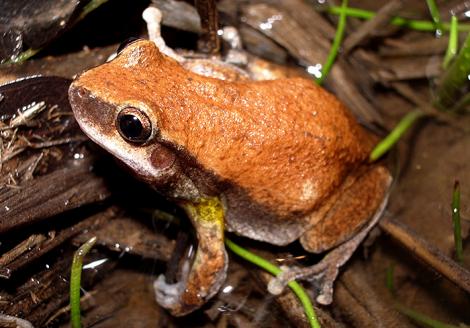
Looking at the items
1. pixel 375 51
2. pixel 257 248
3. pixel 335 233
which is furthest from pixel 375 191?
pixel 375 51

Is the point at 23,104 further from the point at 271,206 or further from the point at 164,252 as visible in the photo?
the point at 271,206

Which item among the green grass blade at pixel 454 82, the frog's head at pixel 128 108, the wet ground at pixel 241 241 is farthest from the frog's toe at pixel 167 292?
the green grass blade at pixel 454 82

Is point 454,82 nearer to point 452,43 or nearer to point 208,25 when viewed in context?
point 452,43

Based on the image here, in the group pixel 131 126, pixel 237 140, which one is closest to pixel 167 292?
pixel 237 140

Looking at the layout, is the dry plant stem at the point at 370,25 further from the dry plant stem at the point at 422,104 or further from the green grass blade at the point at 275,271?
the green grass blade at the point at 275,271

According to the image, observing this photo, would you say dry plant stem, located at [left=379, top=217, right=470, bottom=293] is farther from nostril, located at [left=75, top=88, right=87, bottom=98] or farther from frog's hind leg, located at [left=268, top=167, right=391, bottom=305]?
nostril, located at [left=75, top=88, right=87, bottom=98]

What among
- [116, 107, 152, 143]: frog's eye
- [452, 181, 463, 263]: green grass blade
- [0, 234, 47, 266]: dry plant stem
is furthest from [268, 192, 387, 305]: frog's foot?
[0, 234, 47, 266]: dry plant stem
